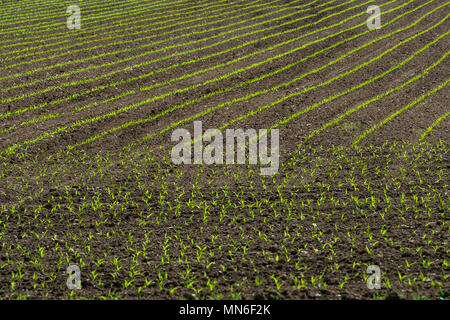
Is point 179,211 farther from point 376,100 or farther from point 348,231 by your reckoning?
point 376,100

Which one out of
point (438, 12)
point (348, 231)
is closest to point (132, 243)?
point (348, 231)

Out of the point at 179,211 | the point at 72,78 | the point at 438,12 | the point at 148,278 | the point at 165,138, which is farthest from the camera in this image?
the point at 438,12

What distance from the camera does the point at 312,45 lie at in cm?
2002

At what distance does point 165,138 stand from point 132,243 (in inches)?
192

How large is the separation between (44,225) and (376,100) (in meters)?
11.4

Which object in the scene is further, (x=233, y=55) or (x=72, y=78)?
(x=233, y=55)

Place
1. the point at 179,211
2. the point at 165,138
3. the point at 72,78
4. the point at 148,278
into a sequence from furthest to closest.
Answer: the point at 72,78, the point at 165,138, the point at 179,211, the point at 148,278

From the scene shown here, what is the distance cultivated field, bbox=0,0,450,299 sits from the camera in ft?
24.0

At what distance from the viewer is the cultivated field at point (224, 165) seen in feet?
24.0

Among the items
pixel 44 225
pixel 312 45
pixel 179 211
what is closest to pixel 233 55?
pixel 312 45

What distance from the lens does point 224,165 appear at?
1115cm

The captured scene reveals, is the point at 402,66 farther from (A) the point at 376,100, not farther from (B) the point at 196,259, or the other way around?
(B) the point at 196,259

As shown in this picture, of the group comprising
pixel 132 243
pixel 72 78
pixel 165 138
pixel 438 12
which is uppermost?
pixel 438 12

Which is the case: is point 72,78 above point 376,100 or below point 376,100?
above
